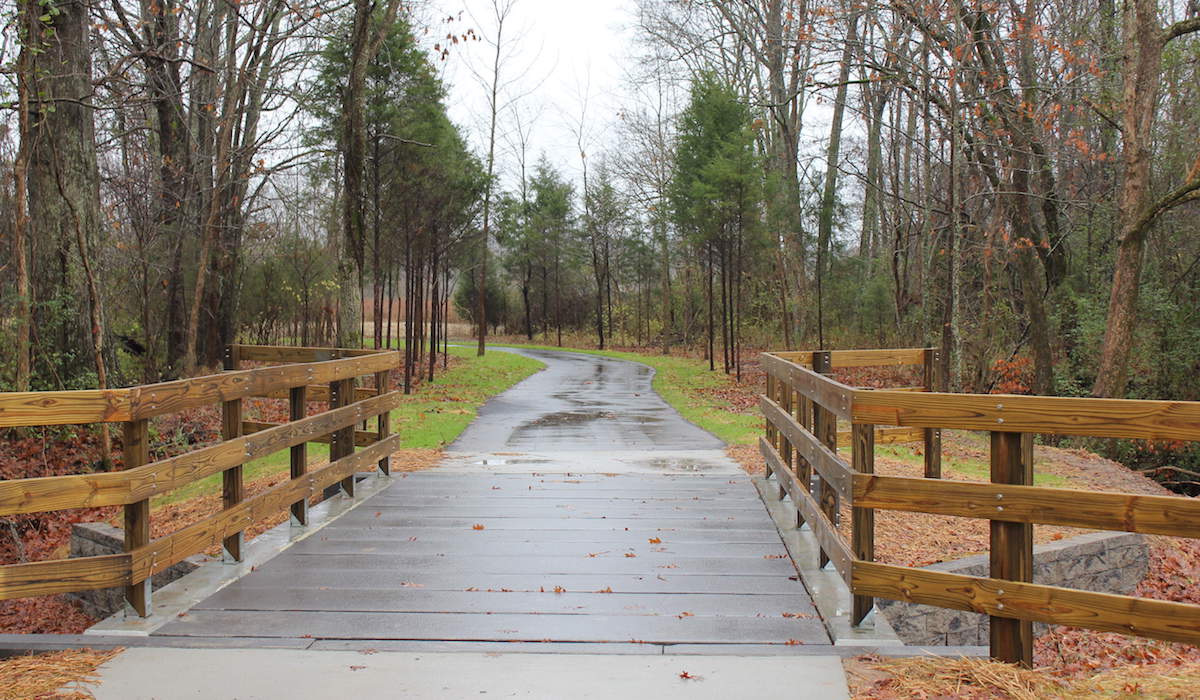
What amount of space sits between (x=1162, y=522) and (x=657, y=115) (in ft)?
125

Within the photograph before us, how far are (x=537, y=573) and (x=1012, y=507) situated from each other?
2638 millimetres

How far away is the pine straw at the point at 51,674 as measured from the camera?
330cm

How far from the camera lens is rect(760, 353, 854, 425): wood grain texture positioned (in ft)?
13.8

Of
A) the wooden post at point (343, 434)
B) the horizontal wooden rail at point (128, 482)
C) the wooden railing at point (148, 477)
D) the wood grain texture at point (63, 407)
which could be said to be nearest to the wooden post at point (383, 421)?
the wooden post at point (343, 434)

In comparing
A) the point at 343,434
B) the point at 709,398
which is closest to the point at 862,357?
the point at 343,434

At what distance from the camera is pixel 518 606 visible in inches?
178

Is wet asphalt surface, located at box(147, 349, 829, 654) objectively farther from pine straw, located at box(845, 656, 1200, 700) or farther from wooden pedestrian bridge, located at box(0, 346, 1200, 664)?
pine straw, located at box(845, 656, 1200, 700)

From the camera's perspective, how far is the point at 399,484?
311 inches

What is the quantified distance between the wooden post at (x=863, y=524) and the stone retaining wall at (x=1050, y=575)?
4.64 feet

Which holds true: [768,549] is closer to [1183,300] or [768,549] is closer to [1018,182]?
[1183,300]

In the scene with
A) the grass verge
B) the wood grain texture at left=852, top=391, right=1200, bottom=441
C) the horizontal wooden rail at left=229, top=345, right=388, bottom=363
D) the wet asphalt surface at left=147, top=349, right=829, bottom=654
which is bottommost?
the grass verge

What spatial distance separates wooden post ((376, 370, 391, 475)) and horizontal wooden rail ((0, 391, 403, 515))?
2.28 metres

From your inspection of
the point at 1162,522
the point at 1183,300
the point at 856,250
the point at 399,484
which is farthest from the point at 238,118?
the point at 856,250

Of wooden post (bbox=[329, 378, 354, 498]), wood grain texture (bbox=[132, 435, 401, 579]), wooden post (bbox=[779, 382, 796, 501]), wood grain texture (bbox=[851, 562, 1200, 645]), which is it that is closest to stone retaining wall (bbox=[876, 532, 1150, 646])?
wooden post (bbox=[779, 382, 796, 501])
